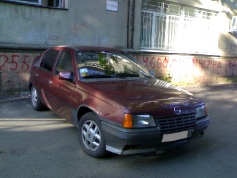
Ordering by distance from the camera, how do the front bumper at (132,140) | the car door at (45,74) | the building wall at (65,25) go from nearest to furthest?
the front bumper at (132,140) → the car door at (45,74) → the building wall at (65,25)

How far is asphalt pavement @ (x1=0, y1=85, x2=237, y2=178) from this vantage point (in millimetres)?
3674

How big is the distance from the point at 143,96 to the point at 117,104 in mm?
454

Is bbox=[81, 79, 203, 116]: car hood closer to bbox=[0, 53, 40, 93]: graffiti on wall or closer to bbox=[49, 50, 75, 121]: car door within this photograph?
bbox=[49, 50, 75, 121]: car door

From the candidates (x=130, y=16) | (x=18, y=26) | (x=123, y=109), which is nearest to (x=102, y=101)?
(x=123, y=109)

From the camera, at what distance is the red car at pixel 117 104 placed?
11.9 feet

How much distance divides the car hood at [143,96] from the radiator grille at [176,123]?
0.30ft

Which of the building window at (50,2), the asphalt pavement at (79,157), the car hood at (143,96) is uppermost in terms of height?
the building window at (50,2)

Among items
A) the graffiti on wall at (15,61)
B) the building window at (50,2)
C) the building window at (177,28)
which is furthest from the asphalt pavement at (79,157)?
the building window at (177,28)

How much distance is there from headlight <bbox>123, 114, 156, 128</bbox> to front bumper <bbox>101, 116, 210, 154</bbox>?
0.06 metres

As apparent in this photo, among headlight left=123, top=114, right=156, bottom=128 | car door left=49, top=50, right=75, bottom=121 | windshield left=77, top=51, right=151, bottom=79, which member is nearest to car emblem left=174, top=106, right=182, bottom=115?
headlight left=123, top=114, right=156, bottom=128

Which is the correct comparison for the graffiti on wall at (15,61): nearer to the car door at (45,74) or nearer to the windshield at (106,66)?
the car door at (45,74)

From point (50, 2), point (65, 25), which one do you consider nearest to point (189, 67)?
point (65, 25)

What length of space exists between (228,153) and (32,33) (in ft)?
20.2

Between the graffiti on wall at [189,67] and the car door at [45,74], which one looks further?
the graffiti on wall at [189,67]
